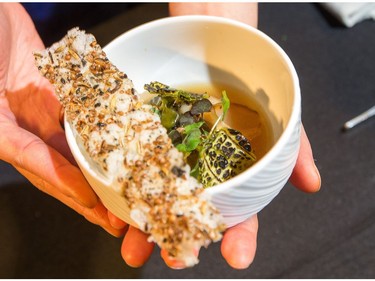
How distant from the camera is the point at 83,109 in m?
0.59

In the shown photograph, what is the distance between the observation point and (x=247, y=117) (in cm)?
76

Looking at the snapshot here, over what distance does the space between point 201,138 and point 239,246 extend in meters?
0.18

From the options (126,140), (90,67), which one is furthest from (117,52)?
(126,140)

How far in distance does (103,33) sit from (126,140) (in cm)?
81

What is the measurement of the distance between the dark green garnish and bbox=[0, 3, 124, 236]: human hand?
178 mm

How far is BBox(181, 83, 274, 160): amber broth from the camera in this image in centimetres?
71

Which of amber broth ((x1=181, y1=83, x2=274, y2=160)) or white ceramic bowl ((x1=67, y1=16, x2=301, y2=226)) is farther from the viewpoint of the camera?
amber broth ((x1=181, y1=83, x2=274, y2=160))

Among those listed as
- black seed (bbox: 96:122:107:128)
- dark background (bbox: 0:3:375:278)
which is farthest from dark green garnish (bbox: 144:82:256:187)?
dark background (bbox: 0:3:375:278)

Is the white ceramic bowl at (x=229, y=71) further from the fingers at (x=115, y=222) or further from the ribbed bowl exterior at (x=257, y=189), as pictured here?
the fingers at (x=115, y=222)

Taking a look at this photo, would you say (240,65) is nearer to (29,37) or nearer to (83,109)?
(83,109)

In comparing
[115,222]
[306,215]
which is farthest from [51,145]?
[306,215]

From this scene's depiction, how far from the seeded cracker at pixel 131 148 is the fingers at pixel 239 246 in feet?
0.64

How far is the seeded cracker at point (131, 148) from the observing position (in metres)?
0.50

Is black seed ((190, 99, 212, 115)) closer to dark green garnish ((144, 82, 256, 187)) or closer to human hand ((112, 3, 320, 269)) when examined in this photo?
dark green garnish ((144, 82, 256, 187))
